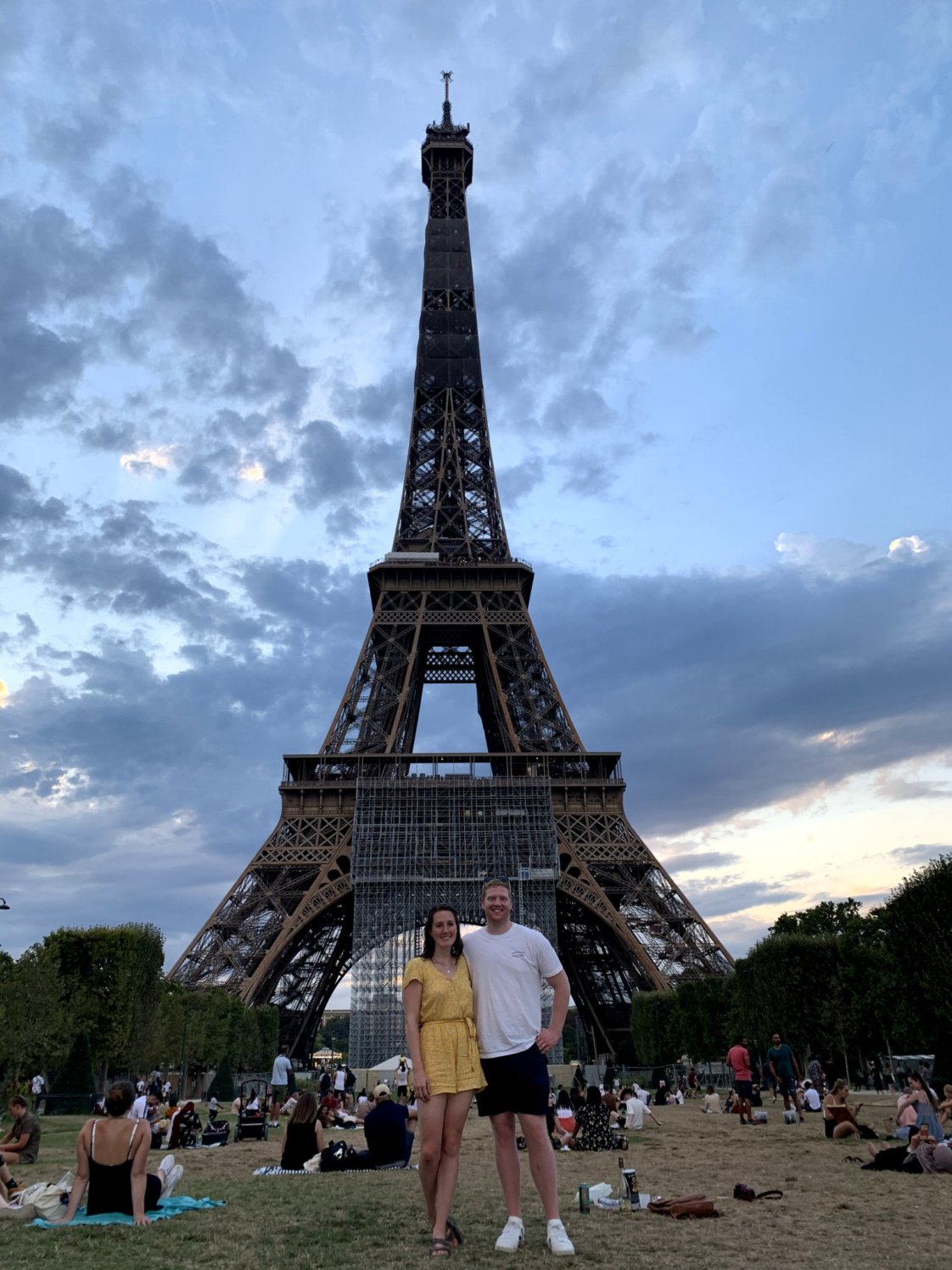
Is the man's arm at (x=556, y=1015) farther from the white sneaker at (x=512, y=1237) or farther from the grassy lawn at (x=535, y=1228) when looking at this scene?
the grassy lawn at (x=535, y=1228)

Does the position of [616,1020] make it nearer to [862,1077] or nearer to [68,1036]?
[862,1077]

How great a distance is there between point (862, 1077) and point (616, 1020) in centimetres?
1607

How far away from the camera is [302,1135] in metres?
9.98

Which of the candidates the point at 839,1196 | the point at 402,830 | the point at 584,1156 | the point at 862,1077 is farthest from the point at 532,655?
the point at 839,1196

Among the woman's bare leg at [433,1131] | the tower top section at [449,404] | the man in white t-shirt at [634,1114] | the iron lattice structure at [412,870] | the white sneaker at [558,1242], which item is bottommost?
the man in white t-shirt at [634,1114]

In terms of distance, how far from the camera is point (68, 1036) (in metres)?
26.0

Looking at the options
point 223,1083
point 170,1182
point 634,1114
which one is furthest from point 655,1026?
point 170,1182

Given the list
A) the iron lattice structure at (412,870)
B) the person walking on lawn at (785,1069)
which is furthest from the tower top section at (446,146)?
the person walking on lawn at (785,1069)

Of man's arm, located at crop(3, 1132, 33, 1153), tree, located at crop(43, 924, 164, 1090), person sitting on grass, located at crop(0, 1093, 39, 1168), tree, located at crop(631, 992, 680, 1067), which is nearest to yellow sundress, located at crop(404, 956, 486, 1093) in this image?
person sitting on grass, located at crop(0, 1093, 39, 1168)

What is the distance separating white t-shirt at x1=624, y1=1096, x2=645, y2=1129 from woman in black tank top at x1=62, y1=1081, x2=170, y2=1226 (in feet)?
39.2

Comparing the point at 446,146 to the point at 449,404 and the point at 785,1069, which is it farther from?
the point at 785,1069

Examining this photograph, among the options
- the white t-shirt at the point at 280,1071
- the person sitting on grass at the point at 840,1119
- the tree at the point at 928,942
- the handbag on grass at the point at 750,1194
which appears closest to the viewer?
the handbag on grass at the point at 750,1194

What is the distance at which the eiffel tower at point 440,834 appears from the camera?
37906 mm

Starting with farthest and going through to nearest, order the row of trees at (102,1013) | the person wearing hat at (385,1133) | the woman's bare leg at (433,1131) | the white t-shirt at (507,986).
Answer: the row of trees at (102,1013)
the person wearing hat at (385,1133)
the white t-shirt at (507,986)
the woman's bare leg at (433,1131)
